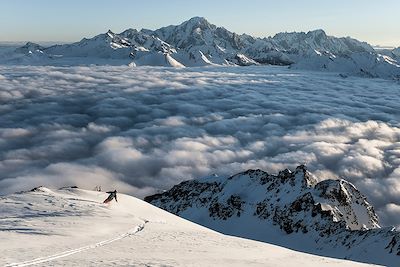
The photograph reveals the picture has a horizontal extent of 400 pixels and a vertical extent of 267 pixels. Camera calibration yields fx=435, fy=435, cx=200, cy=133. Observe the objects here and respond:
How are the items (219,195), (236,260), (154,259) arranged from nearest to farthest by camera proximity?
(154,259) → (236,260) → (219,195)

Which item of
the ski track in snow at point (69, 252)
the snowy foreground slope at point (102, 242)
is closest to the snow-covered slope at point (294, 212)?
the snowy foreground slope at point (102, 242)

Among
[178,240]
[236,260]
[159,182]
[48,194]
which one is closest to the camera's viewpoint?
[236,260]

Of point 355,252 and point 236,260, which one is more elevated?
point 236,260

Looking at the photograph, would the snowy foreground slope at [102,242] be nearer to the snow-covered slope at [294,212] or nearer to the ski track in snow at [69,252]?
the ski track in snow at [69,252]

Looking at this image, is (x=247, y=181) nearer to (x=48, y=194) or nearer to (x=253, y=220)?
(x=253, y=220)

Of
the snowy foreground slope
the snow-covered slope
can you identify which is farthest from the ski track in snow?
the snow-covered slope

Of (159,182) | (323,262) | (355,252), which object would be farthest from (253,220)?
(159,182)
